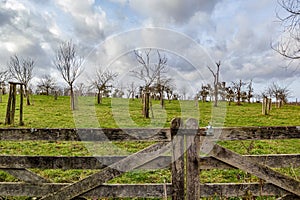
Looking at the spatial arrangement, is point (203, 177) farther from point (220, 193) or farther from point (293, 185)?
point (293, 185)

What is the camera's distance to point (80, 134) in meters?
3.24

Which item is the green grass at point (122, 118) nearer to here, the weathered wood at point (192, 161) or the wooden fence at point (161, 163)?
the wooden fence at point (161, 163)

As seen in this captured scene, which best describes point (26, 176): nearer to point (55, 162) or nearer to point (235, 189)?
point (55, 162)

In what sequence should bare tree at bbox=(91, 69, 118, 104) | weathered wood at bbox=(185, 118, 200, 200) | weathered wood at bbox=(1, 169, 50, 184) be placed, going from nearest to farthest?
1. weathered wood at bbox=(185, 118, 200, 200)
2. weathered wood at bbox=(1, 169, 50, 184)
3. bare tree at bbox=(91, 69, 118, 104)

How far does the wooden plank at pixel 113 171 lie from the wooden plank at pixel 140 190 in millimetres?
136

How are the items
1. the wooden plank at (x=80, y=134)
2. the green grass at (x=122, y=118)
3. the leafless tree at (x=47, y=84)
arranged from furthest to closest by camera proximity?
the leafless tree at (x=47, y=84) < the green grass at (x=122, y=118) < the wooden plank at (x=80, y=134)

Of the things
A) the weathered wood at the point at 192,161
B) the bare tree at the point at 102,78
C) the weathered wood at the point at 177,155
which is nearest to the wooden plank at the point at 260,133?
the weathered wood at the point at 192,161

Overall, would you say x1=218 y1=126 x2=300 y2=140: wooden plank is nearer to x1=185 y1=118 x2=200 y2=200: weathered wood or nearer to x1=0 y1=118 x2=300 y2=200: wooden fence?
x1=0 y1=118 x2=300 y2=200: wooden fence

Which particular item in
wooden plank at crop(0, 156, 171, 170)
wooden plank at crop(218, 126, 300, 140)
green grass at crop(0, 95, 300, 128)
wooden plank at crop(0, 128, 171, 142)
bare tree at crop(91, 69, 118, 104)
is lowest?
green grass at crop(0, 95, 300, 128)

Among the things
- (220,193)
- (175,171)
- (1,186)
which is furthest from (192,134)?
(1,186)

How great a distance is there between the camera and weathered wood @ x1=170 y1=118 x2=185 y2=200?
2922 mm

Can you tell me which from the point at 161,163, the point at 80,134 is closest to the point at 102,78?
the point at 80,134

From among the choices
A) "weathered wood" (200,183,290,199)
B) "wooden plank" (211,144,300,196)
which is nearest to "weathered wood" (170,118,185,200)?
"wooden plank" (211,144,300,196)

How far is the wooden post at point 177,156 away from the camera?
2.92m
